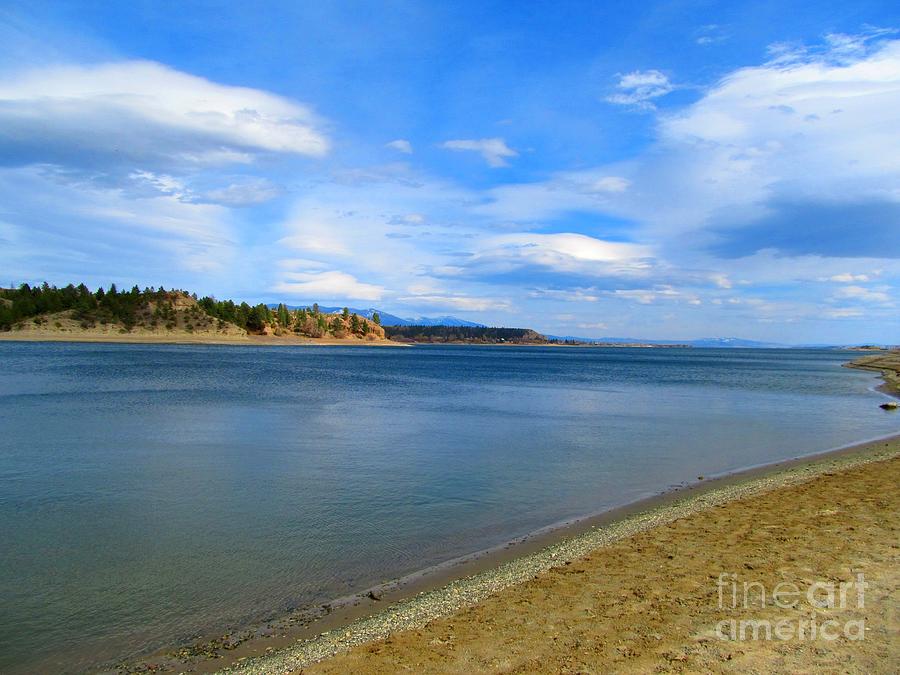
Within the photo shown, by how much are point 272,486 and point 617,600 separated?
989 centimetres

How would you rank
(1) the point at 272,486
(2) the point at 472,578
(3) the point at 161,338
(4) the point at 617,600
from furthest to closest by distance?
(3) the point at 161,338 < (1) the point at 272,486 < (2) the point at 472,578 < (4) the point at 617,600

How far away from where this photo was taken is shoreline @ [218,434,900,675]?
6.55 metres

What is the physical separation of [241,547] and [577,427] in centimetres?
1809

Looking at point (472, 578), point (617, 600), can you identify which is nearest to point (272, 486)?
point (472, 578)

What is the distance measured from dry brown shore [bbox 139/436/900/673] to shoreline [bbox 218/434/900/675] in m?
0.03

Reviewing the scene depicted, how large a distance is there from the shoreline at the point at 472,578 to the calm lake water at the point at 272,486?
633 millimetres

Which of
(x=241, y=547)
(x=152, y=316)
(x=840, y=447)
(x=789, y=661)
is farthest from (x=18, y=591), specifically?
(x=152, y=316)

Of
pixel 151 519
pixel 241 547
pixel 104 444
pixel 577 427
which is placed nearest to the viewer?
pixel 241 547

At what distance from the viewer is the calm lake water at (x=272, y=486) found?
320 inches

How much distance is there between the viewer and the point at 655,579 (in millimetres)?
8008

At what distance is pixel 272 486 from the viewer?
1457 centimetres

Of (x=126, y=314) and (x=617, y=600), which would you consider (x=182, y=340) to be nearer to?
(x=126, y=314)

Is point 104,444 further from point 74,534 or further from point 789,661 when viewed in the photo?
point 789,661

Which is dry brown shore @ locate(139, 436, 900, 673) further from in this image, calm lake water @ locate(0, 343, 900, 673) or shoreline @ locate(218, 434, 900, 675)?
calm lake water @ locate(0, 343, 900, 673)
